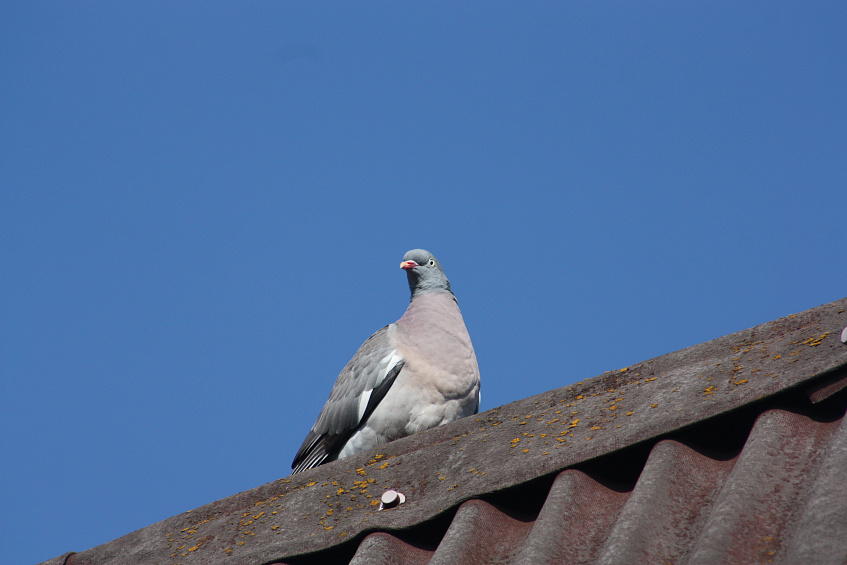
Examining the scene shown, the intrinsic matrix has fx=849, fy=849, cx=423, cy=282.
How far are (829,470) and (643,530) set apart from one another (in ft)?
1.38

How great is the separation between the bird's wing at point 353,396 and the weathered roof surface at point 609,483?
1.58 meters

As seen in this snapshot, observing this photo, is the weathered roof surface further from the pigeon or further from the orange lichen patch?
the pigeon

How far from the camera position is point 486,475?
2.56m

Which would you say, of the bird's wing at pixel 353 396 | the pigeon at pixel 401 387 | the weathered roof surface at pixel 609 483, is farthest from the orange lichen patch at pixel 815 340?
the bird's wing at pixel 353 396

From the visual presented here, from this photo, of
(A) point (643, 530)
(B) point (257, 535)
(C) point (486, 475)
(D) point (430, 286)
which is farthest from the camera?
(D) point (430, 286)

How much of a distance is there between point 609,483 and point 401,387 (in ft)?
8.81

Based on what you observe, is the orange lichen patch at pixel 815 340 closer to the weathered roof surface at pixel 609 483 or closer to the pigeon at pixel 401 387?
the weathered roof surface at pixel 609 483

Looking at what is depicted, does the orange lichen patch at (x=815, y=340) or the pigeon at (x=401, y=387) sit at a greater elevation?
the pigeon at (x=401, y=387)

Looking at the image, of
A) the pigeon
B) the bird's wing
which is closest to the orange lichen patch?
the pigeon

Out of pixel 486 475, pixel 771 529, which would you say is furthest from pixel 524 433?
pixel 771 529

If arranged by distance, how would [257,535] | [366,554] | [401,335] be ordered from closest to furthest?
[366,554] → [257,535] → [401,335]

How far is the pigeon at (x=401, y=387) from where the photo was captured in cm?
494

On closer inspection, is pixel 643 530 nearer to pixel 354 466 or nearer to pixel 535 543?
pixel 535 543

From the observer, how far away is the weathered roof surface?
188 centimetres
